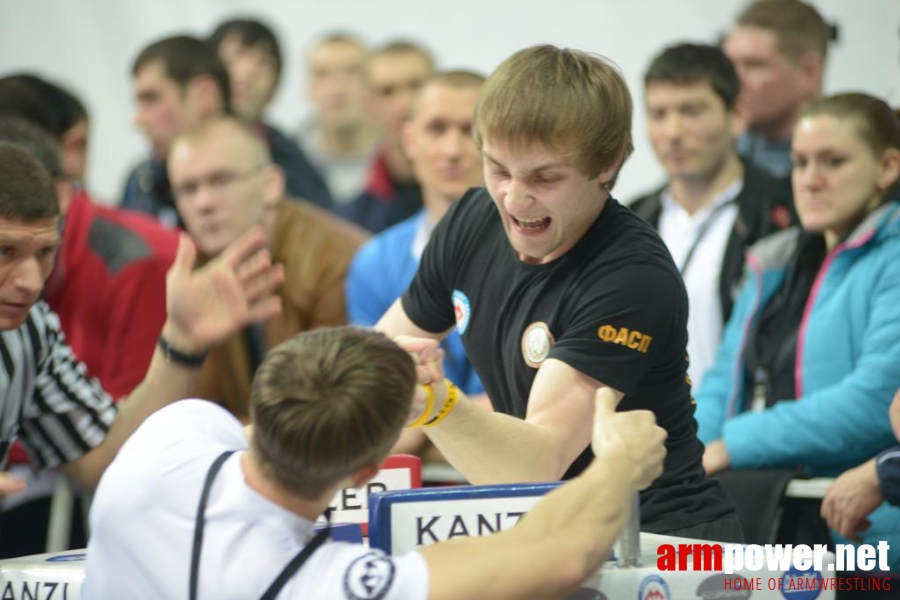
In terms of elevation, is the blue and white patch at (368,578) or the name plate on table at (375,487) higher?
the blue and white patch at (368,578)

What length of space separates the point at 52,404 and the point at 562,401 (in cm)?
132

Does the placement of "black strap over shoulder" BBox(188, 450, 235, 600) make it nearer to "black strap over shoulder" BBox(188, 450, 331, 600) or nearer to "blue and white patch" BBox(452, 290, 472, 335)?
"black strap over shoulder" BBox(188, 450, 331, 600)

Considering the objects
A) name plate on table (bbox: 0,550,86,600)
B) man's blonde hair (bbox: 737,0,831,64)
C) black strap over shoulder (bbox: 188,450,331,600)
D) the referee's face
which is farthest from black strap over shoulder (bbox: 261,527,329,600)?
man's blonde hair (bbox: 737,0,831,64)

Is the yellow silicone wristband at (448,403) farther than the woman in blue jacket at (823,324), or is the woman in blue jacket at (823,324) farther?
the woman in blue jacket at (823,324)

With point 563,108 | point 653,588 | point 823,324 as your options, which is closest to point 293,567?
point 653,588

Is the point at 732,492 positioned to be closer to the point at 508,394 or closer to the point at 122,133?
the point at 508,394

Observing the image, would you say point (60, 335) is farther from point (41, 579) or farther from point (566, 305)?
point (566, 305)

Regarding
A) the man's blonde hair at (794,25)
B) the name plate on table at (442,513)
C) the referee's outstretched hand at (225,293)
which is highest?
the man's blonde hair at (794,25)

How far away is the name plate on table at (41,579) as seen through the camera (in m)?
2.52

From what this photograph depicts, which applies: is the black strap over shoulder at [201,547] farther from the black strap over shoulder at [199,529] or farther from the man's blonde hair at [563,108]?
the man's blonde hair at [563,108]

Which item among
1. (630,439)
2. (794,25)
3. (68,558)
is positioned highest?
(794,25)

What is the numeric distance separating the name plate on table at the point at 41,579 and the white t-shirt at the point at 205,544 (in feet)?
1.01

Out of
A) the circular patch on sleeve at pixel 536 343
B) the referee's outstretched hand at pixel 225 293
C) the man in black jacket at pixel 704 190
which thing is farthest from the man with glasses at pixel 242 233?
the circular patch on sleeve at pixel 536 343

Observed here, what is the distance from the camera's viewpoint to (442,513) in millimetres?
2389
